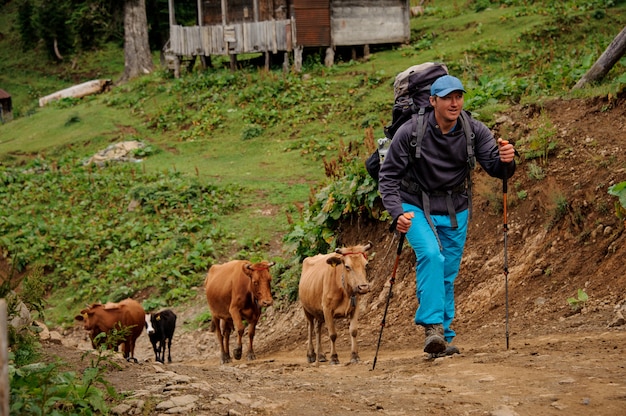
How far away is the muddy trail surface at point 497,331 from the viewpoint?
6469 mm

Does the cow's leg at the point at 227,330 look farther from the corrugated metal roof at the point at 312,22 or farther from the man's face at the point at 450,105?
the corrugated metal roof at the point at 312,22

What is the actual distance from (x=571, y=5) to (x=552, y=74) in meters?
16.8

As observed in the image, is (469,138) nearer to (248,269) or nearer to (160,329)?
(248,269)

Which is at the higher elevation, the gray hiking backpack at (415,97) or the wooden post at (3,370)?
the gray hiking backpack at (415,97)

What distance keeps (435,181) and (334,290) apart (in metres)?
3.11

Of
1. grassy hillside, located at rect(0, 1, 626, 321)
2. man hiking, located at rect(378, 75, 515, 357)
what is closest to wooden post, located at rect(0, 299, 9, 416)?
man hiking, located at rect(378, 75, 515, 357)

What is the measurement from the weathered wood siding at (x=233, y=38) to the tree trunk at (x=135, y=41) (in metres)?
4.17

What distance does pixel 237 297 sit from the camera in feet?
45.7

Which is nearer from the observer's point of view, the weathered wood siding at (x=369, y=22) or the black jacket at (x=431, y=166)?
the black jacket at (x=431, y=166)

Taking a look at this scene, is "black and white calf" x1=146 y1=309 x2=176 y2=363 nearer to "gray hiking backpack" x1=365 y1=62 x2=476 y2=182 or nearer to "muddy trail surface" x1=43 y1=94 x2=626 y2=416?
"muddy trail surface" x1=43 y1=94 x2=626 y2=416

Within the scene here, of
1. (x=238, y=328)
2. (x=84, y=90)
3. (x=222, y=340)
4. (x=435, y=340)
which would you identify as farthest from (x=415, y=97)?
(x=84, y=90)

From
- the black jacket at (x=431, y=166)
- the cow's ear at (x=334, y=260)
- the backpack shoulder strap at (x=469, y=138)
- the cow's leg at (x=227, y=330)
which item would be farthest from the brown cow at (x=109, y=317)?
the backpack shoulder strap at (x=469, y=138)

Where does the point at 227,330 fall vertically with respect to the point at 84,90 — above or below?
below

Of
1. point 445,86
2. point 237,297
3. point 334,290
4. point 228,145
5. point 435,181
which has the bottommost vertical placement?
point 237,297
